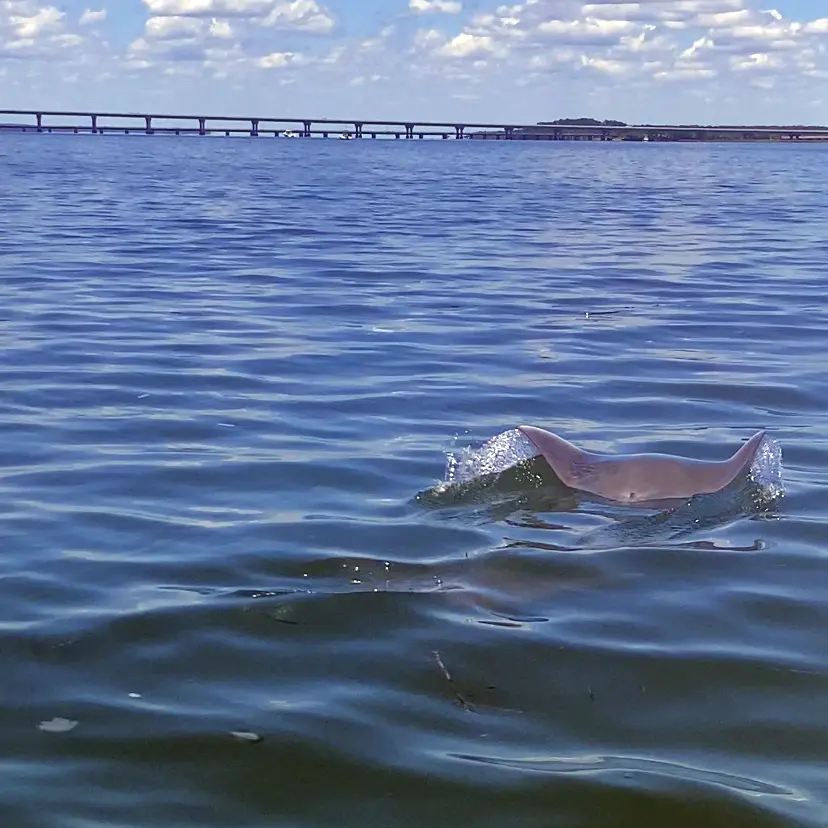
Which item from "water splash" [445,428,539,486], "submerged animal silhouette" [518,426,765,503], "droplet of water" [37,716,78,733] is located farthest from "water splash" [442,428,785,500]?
"droplet of water" [37,716,78,733]

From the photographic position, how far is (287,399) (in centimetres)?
1039

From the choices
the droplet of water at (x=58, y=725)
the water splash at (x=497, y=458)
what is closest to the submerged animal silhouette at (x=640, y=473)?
the water splash at (x=497, y=458)

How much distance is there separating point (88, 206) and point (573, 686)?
28506 millimetres

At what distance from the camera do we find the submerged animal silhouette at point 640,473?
7531 mm

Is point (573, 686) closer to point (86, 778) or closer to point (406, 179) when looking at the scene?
point (86, 778)

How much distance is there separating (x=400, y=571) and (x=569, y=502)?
155 centimetres

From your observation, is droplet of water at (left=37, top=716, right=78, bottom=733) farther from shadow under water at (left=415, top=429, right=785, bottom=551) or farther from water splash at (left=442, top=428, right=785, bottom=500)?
water splash at (left=442, top=428, right=785, bottom=500)

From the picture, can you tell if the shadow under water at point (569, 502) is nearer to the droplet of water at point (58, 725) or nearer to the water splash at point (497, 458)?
the water splash at point (497, 458)

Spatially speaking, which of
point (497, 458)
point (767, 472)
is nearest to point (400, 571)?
point (497, 458)

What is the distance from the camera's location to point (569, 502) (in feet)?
25.0

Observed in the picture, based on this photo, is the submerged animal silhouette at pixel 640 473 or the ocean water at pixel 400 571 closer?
the ocean water at pixel 400 571

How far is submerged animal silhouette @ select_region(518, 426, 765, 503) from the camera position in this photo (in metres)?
7.53

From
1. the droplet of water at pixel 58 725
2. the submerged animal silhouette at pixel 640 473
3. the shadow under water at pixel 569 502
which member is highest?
Answer: the submerged animal silhouette at pixel 640 473

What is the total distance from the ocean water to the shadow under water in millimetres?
24
